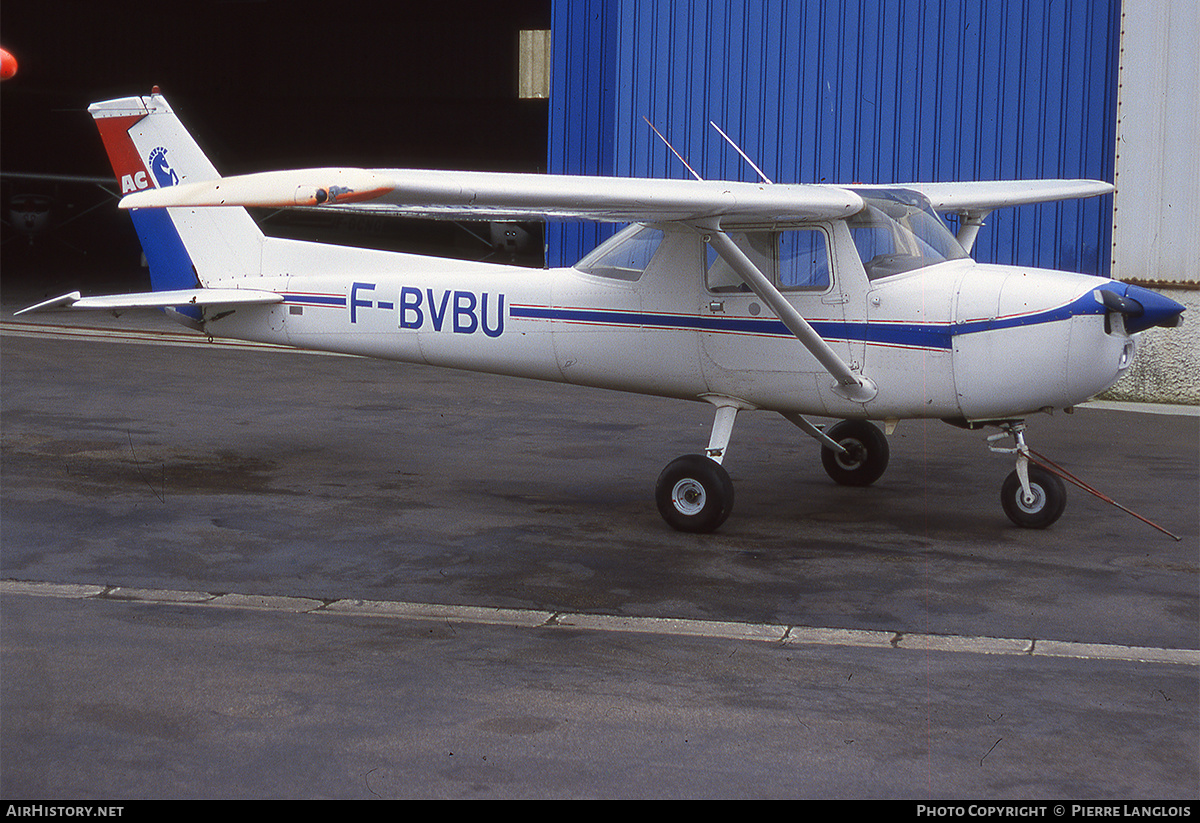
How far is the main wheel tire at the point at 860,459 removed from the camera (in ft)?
29.8

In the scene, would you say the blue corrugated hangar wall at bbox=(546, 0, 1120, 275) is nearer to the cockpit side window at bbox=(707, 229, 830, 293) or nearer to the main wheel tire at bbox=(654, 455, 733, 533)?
the cockpit side window at bbox=(707, 229, 830, 293)

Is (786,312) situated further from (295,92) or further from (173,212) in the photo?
(295,92)

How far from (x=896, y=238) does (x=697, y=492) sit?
6.39 ft

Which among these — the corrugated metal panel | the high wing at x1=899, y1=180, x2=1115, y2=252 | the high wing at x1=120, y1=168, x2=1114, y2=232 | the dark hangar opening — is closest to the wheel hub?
the high wing at x1=120, y1=168, x2=1114, y2=232

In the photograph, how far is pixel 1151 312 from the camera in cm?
702

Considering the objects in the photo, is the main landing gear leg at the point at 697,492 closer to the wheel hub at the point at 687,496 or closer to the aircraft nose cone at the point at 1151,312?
the wheel hub at the point at 687,496

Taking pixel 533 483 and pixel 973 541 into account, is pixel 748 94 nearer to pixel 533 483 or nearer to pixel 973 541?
pixel 533 483

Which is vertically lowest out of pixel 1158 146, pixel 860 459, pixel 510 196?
pixel 860 459

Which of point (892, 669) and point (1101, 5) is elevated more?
point (1101, 5)

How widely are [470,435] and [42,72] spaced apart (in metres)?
26.7

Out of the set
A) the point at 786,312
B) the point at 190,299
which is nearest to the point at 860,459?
the point at 786,312

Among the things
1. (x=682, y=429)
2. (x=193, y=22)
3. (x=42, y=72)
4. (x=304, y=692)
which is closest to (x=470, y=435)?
(x=682, y=429)

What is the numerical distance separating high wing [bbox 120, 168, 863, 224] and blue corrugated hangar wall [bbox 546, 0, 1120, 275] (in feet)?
24.8
